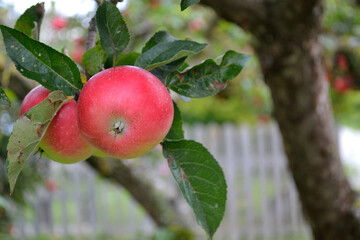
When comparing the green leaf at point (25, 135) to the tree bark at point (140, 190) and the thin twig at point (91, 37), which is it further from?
the tree bark at point (140, 190)

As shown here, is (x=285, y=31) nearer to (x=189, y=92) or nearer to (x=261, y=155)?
(x=189, y=92)

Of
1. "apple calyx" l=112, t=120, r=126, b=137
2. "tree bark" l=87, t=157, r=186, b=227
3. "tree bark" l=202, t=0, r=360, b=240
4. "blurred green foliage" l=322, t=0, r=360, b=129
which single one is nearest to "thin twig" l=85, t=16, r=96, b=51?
"apple calyx" l=112, t=120, r=126, b=137

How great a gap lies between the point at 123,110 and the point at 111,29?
0.39 ft

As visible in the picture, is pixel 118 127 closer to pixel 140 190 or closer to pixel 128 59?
pixel 128 59

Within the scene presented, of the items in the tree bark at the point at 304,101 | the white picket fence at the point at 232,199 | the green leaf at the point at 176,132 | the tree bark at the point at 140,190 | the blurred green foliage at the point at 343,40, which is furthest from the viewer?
the white picket fence at the point at 232,199

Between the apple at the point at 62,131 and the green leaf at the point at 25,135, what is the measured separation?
1.8 inches

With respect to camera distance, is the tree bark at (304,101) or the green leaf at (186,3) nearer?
the green leaf at (186,3)

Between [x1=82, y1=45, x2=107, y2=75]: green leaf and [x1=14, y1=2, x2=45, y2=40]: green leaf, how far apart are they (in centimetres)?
12

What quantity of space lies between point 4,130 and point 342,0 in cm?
245

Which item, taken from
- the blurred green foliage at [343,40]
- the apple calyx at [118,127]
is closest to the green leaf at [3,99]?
the apple calyx at [118,127]

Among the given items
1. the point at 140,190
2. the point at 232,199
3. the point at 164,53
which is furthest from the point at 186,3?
the point at 232,199

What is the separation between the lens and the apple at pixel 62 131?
525 mm

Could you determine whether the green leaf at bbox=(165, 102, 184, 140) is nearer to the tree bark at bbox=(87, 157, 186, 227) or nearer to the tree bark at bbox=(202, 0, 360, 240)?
the tree bark at bbox=(202, 0, 360, 240)

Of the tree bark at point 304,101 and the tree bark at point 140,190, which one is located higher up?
the tree bark at point 304,101
